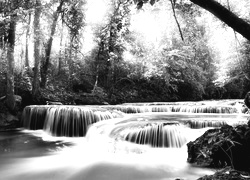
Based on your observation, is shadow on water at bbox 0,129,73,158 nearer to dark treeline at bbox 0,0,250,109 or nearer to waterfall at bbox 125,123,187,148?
waterfall at bbox 125,123,187,148

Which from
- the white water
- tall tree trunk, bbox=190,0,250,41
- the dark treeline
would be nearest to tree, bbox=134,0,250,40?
tall tree trunk, bbox=190,0,250,41

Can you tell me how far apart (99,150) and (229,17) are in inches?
217

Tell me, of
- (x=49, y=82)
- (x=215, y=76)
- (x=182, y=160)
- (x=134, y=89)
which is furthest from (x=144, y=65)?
(x=182, y=160)

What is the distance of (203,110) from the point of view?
11.8m

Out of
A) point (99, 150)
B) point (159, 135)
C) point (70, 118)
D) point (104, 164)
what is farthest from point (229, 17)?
point (70, 118)

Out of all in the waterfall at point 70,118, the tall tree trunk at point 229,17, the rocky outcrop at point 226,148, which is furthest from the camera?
the waterfall at point 70,118

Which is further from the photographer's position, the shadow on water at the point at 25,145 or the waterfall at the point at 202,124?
the waterfall at the point at 202,124

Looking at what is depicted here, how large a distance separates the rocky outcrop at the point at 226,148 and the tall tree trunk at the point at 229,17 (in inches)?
98.7

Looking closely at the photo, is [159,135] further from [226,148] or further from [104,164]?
[226,148]

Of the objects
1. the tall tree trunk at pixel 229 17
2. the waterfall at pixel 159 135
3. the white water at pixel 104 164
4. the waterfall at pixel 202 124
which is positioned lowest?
the white water at pixel 104 164

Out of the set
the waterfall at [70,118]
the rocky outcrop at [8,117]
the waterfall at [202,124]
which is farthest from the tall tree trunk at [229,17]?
the rocky outcrop at [8,117]

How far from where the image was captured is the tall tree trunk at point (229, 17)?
1.91 metres

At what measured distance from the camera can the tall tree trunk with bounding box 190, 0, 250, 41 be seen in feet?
6.26

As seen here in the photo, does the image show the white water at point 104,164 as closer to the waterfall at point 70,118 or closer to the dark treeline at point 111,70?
the waterfall at point 70,118
